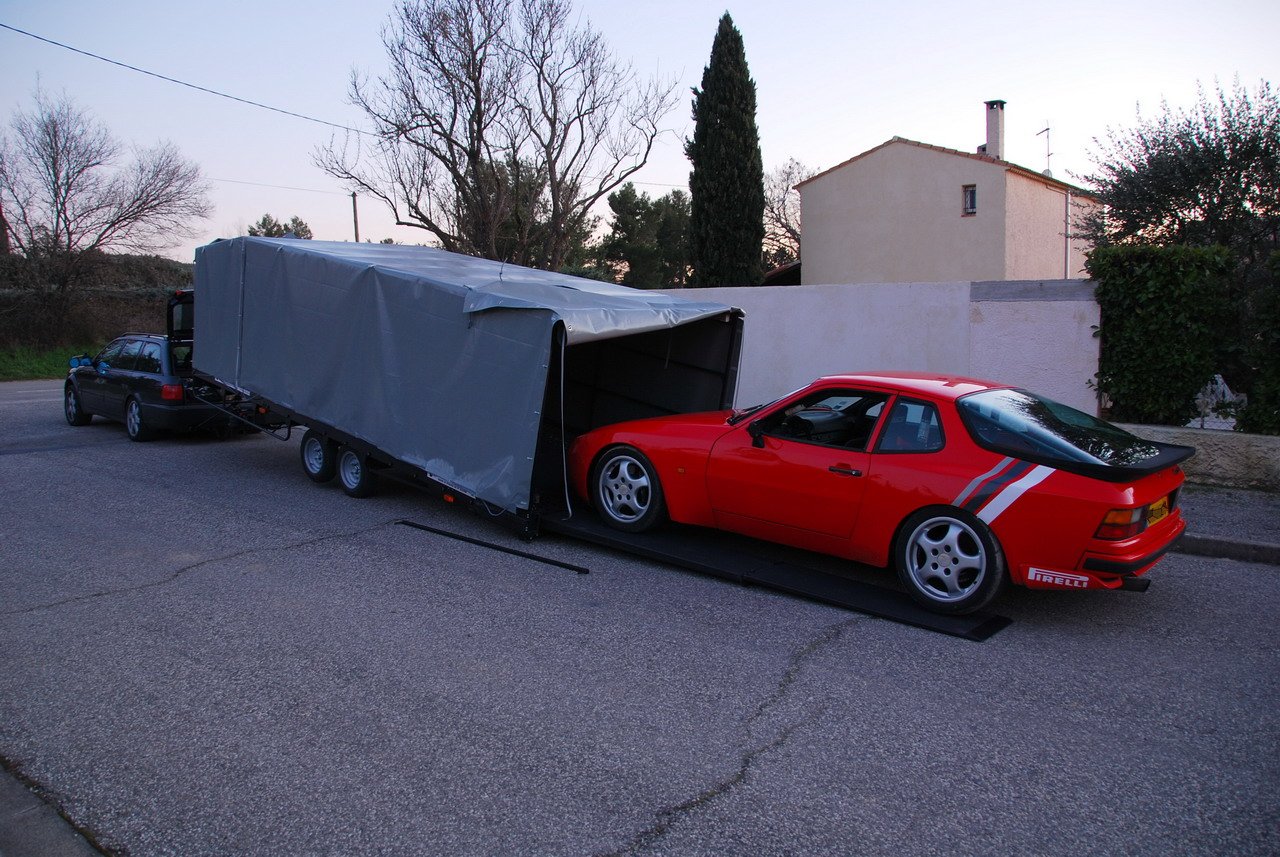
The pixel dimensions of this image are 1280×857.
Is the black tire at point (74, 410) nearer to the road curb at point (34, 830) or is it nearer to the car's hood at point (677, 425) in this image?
the car's hood at point (677, 425)

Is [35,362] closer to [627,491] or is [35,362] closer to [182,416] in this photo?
[182,416]

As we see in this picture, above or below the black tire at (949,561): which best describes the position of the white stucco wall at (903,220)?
above

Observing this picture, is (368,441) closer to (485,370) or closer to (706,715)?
(485,370)

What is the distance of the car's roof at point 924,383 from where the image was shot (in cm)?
581

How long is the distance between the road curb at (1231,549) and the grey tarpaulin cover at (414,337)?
4397 millimetres

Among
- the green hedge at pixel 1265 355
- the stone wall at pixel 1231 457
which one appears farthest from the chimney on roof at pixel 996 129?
the stone wall at pixel 1231 457

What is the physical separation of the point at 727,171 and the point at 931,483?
18.3m

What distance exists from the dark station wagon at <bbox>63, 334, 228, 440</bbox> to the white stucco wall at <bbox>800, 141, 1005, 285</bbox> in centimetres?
1597

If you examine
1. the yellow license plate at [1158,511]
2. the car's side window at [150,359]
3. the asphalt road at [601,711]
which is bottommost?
the asphalt road at [601,711]

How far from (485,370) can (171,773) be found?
3.93 m

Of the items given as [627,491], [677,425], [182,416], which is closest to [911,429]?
[677,425]

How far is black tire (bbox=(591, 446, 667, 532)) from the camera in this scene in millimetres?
6840

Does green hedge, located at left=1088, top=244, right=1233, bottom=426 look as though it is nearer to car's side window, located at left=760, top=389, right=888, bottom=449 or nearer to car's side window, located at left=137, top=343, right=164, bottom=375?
car's side window, located at left=760, top=389, right=888, bottom=449

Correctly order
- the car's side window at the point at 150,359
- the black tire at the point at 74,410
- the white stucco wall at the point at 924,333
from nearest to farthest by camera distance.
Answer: the white stucco wall at the point at 924,333 → the car's side window at the point at 150,359 → the black tire at the point at 74,410
